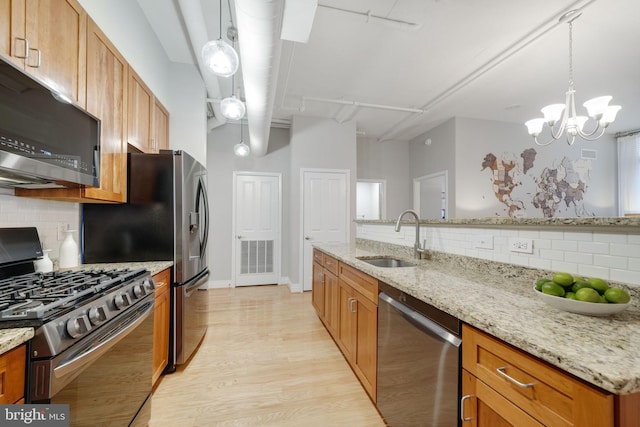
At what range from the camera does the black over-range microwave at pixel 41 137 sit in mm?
1035

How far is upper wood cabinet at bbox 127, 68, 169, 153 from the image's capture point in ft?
6.89

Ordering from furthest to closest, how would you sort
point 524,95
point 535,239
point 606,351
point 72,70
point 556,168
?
point 556,168, point 524,95, point 72,70, point 535,239, point 606,351

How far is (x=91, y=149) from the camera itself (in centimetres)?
153

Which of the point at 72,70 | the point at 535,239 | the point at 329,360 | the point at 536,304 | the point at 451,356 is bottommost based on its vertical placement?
the point at 329,360

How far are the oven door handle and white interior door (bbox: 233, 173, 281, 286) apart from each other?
3.13 metres

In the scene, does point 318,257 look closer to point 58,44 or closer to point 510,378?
point 510,378

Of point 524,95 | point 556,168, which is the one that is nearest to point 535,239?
point 524,95

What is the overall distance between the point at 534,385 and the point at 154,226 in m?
2.32

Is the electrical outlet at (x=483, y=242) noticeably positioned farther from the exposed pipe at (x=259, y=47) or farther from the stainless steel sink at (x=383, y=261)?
the exposed pipe at (x=259, y=47)

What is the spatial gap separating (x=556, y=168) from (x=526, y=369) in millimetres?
5861

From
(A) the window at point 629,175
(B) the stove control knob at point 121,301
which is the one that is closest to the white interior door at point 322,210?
(B) the stove control knob at point 121,301

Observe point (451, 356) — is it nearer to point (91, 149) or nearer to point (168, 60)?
point (91, 149)

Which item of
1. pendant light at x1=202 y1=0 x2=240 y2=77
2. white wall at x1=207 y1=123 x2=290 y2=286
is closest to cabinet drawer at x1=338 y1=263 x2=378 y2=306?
pendant light at x1=202 y1=0 x2=240 y2=77

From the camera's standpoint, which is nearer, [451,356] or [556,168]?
[451,356]
